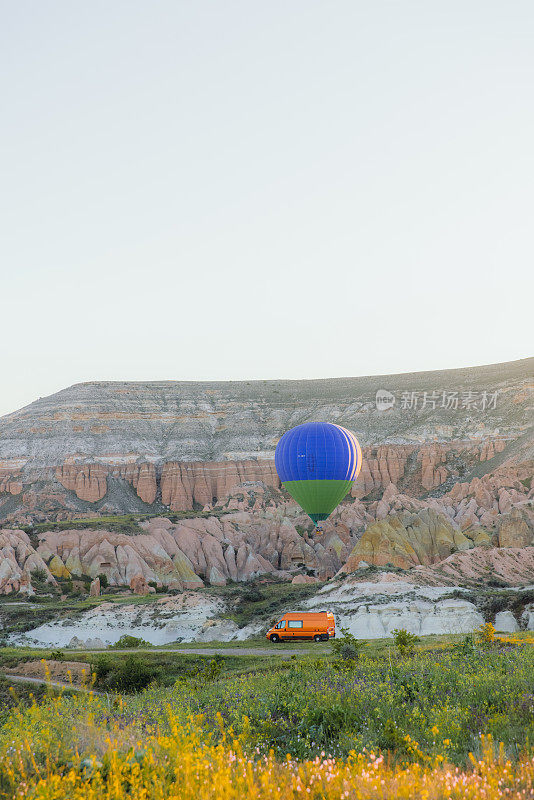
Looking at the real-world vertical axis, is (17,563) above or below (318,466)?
below

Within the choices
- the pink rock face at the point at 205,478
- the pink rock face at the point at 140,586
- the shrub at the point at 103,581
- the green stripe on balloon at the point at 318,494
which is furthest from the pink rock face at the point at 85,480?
the green stripe on balloon at the point at 318,494

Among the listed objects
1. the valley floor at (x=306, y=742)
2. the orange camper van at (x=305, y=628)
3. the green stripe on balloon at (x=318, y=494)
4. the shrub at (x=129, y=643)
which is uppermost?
the valley floor at (x=306, y=742)

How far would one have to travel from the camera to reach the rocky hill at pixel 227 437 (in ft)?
418

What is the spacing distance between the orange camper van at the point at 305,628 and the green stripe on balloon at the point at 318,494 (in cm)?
3204

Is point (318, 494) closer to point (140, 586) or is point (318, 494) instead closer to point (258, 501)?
point (140, 586)

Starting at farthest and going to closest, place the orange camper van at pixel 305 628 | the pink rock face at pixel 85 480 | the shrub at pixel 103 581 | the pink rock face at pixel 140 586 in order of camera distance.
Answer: the pink rock face at pixel 85 480 < the shrub at pixel 103 581 < the pink rock face at pixel 140 586 < the orange camper van at pixel 305 628

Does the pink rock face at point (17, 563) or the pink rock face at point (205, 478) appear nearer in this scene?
the pink rock face at point (17, 563)

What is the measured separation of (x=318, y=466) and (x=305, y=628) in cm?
3336

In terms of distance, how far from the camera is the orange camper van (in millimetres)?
39688

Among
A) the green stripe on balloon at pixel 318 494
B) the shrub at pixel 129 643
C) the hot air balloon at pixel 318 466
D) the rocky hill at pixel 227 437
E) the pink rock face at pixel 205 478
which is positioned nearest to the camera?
the shrub at pixel 129 643

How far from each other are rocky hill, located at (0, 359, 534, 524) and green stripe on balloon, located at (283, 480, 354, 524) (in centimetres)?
4544

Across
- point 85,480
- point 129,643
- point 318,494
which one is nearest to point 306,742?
point 129,643

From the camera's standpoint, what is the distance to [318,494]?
73.4 metres

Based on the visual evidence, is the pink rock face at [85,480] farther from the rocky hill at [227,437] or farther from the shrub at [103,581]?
the shrub at [103,581]
